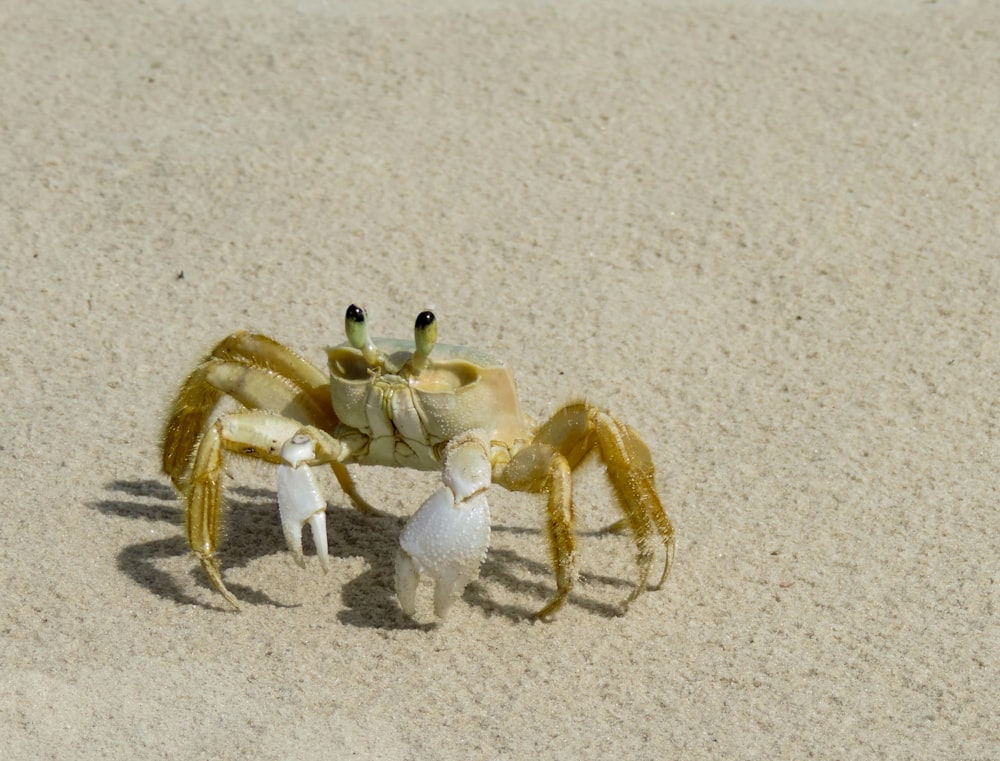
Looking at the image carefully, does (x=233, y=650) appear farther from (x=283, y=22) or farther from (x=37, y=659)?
(x=283, y=22)

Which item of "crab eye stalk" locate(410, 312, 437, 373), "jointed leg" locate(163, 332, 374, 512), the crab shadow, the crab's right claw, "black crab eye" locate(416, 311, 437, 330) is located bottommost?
the crab shadow

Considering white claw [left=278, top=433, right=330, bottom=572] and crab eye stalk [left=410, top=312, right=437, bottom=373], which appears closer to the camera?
white claw [left=278, top=433, right=330, bottom=572]

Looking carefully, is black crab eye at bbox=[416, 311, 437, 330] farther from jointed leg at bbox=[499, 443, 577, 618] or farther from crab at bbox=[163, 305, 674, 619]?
jointed leg at bbox=[499, 443, 577, 618]

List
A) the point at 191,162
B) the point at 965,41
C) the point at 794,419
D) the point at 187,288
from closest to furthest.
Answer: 1. the point at 794,419
2. the point at 187,288
3. the point at 191,162
4. the point at 965,41

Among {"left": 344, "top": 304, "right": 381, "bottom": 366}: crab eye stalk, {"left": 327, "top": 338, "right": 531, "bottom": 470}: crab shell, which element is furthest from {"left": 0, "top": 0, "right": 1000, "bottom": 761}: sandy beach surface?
{"left": 344, "top": 304, "right": 381, "bottom": 366}: crab eye stalk

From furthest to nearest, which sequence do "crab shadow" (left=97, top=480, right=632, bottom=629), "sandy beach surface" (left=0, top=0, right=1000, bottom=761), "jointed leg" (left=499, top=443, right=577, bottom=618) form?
"crab shadow" (left=97, top=480, right=632, bottom=629), "jointed leg" (left=499, top=443, right=577, bottom=618), "sandy beach surface" (left=0, top=0, right=1000, bottom=761)

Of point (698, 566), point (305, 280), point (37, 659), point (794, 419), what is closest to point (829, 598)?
point (698, 566)

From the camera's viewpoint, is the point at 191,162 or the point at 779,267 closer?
the point at 779,267
